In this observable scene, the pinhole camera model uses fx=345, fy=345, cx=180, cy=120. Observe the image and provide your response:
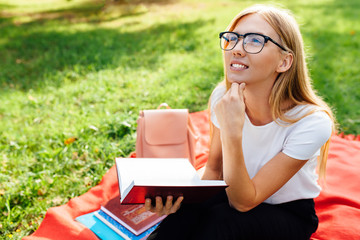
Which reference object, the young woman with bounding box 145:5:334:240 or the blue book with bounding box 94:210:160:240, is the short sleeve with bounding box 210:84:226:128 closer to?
the young woman with bounding box 145:5:334:240

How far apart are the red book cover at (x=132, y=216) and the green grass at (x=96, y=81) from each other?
69 centimetres

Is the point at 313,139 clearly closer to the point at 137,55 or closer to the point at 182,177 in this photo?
the point at 182,177

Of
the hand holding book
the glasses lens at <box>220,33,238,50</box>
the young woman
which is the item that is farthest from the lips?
the hand holding book

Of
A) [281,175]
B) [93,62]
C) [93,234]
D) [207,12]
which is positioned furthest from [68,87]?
[207,12]

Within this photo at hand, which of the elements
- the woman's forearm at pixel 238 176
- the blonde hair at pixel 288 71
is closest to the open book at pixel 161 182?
the woman's forearm at pixel 238 176

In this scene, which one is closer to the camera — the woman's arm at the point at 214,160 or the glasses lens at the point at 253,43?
the glasses lens at the point at 253,43

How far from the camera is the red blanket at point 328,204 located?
2361 mm

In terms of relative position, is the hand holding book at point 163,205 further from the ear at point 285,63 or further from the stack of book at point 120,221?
the ear at point 285,63

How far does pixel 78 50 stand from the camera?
6.37 meters

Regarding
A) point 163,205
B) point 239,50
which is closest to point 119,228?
point 163,205

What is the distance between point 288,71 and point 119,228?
1.50 meters

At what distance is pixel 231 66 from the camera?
1969mm

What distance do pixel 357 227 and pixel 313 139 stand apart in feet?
3.00

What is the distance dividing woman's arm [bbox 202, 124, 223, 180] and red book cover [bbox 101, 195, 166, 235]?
46 cm
